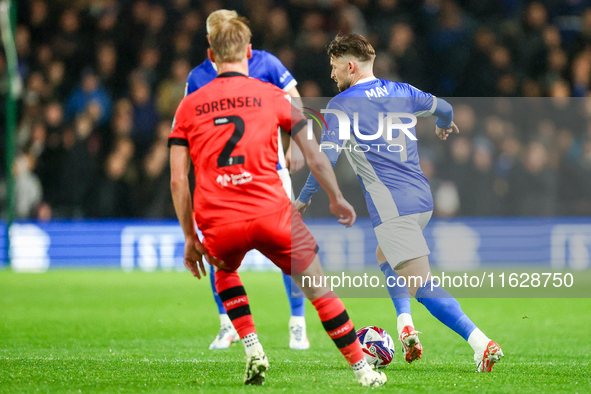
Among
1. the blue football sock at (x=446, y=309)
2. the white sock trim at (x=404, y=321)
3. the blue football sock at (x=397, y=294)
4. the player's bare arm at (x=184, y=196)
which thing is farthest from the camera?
the blue football sock at (x=397, y=294)

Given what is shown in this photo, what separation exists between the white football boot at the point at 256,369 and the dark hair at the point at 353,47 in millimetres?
1999

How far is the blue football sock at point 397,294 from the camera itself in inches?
187

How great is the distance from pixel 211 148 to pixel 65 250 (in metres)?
8.75

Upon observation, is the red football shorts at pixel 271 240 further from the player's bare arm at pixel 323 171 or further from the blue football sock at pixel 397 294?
the blue football sock at pixel 397 294

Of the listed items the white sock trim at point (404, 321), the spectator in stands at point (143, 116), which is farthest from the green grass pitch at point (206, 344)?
the spectator in stands at point (143, 116)

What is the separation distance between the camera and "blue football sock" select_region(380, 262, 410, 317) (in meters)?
4.74

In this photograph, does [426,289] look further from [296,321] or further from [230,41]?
[230,41]

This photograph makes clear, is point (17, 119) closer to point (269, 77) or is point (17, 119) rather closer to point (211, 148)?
point (269, 77)

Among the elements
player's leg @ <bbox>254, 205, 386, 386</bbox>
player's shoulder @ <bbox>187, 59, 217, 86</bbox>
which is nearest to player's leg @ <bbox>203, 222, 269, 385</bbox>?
player's leg @ <bbox>254, 205, 386, 386</bbox>

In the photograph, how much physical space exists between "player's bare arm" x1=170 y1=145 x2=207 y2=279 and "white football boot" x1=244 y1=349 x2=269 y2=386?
590 millimetres

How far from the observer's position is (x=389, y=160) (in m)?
4.48

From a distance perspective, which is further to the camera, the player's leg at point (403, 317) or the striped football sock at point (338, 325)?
the player's leg at point (403, 317)

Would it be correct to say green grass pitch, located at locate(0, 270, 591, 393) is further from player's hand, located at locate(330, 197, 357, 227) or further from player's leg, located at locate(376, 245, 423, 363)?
player's hand, located at locate(330, 197, 357, 227)

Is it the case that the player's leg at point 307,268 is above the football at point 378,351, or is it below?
above
